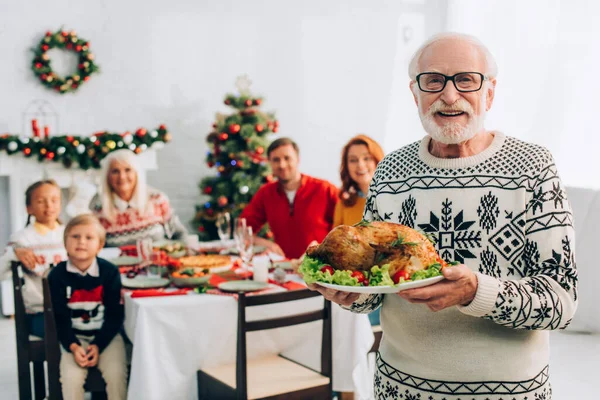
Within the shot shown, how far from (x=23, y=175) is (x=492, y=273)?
4.90 metres

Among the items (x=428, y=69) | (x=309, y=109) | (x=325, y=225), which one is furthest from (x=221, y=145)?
(x=428, y=69)

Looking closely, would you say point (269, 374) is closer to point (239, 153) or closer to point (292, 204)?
point (292, 204)

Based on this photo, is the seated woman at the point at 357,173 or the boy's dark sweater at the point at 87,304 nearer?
the boy's dark sweater at the point at 87,304

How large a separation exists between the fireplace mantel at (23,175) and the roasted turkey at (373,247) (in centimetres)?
465

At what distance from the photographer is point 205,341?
9.21 ft

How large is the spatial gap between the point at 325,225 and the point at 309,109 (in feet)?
10.7

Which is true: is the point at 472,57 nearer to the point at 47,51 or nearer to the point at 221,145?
the point at 221,145

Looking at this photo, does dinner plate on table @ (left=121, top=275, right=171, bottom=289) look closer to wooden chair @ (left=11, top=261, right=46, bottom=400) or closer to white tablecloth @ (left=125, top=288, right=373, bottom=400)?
white tablecloth @ (left=125, top=288, right=373, bottom=400)

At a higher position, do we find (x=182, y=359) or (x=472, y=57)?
(x=472, y=57)

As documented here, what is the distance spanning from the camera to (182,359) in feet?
9.16

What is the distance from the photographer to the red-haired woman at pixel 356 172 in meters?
3.58

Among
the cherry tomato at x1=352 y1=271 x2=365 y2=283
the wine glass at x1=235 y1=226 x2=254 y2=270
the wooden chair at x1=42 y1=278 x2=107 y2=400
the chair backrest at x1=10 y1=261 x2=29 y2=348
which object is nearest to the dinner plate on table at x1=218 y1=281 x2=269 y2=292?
the wine glass at x1=235 y1=226 x2=254 y2=270

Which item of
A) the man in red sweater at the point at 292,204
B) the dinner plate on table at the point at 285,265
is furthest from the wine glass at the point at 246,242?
the man in red sweater at the point at 292,204

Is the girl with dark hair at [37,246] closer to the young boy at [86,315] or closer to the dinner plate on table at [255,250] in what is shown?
the young boy at [86,315]
